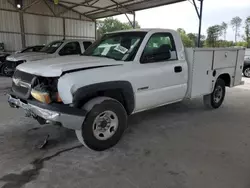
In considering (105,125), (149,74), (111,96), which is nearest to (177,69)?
(149,74)

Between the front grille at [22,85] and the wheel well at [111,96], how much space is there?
814 millimetres

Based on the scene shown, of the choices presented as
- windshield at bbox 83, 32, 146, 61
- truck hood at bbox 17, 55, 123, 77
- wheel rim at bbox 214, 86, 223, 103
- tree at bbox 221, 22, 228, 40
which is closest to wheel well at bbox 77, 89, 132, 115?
truck hood at bbox 17, 55, 123, 77

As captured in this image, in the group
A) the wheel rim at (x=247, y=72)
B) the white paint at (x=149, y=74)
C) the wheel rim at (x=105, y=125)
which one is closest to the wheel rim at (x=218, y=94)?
the white paint at (x=149, y=74)

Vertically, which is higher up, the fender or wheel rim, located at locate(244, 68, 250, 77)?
the fender

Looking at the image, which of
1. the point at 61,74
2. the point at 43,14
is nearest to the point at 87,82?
the point at 61,74

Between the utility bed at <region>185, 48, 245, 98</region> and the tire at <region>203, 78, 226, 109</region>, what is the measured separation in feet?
0.94

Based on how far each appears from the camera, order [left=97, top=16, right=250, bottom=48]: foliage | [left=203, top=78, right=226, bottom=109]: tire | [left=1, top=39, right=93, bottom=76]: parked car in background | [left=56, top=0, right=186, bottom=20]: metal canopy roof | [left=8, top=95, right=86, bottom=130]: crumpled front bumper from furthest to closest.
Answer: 1. [left=97, top=16, right=250, bottom=48]: foliage
2. [left=56, top=0, right=186, bottom=20]: metal canopy roof
3. [left=1, top=39, right=93, bottom=76]: parked car in background
4. [left=203, top=78, right=226, bottom=109]: tire
5. [left=8, top=95, right=86, bottom=130]: crumpled front bumper

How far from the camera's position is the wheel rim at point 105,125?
307 cm

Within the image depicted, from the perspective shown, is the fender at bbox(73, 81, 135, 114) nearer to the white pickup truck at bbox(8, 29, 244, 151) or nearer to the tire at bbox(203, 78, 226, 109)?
the white pickup truck at bbox(8, 29, 244, 151)

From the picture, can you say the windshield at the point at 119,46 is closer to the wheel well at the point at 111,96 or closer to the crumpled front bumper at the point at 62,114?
the wheel well at the point at 111,96

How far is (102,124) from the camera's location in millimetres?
3129

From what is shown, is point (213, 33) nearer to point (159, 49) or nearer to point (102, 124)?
point (159, 49)

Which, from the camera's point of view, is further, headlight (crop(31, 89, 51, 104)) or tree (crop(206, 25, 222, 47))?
tree (crop(206, 25, 222, 47))

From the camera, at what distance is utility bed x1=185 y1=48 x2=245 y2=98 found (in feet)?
14.0
